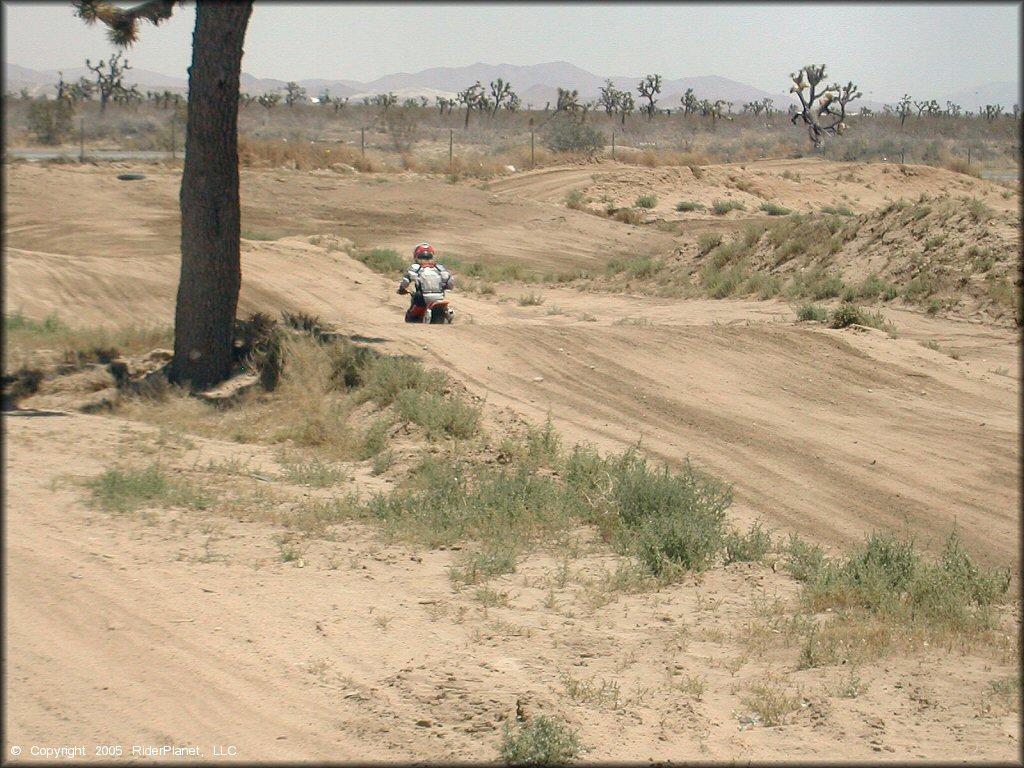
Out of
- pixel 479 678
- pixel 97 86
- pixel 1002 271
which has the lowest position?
pixel 479 678

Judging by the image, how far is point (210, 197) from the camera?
1194 centimetres

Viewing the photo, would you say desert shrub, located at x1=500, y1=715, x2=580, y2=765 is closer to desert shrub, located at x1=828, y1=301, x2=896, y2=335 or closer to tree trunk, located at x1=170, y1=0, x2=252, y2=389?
tree trunk, located at x1=170, y1=0, x2=252, y2=389

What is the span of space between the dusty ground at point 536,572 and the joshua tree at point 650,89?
55.8 metres

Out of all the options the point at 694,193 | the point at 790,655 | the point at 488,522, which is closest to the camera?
the point at 790,655

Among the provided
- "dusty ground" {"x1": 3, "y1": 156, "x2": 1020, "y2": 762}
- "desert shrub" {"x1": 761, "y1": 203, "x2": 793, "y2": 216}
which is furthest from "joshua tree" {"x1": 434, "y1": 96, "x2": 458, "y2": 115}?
"dusty ground" {"x1": 3, "y1": 156, "x2": 1020, "y2": 762}

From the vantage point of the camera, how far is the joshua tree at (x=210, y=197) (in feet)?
38.6

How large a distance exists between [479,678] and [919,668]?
2343mm

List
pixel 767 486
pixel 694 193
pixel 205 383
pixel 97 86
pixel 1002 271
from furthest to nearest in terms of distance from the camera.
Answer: pixel 97 86 → pixel 694 193 → pixel 1002 271 → pixel 205 383 → pixel 767 486

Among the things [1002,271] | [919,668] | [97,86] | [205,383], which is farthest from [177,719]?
[97,86]

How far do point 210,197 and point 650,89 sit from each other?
6441 centimetres

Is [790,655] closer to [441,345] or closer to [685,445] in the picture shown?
[685,445]

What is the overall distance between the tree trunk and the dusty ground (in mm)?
1685

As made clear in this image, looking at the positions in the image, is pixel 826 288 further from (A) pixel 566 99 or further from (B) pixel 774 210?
(A) pixel 566 99

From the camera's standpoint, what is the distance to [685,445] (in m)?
10.7
